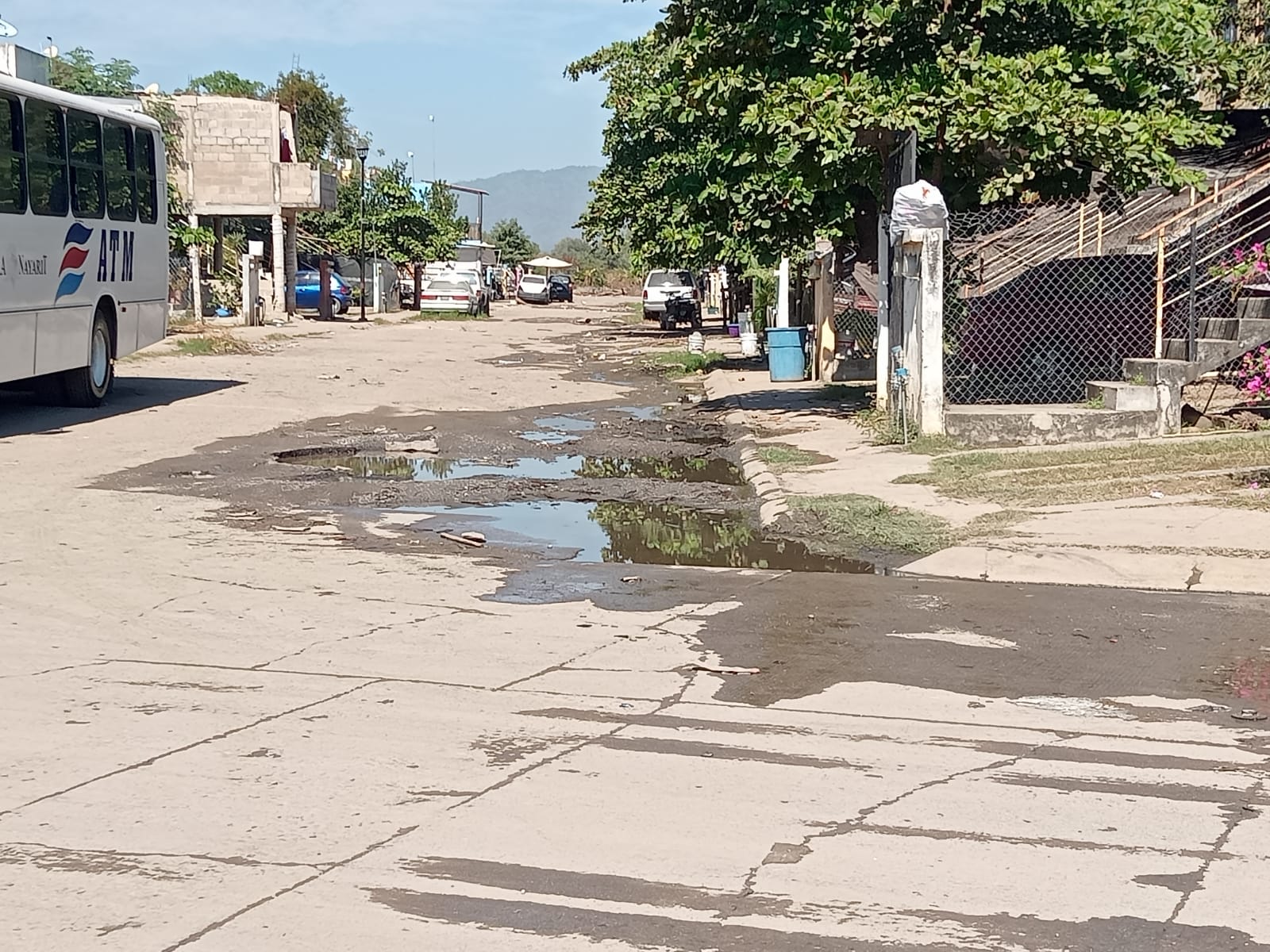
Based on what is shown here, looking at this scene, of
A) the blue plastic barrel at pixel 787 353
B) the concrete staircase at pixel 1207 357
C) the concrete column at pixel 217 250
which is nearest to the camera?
the concrete staircase at pixel 1207 357

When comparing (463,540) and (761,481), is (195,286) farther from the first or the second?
(463,540)

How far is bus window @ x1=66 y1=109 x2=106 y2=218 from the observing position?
19188 mm

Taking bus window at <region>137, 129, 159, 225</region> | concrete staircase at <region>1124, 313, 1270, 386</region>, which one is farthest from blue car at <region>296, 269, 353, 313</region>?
concrete staircase at <region>1124, 313, 1270, 386</region>

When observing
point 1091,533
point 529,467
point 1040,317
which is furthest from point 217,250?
Result: point 1091,533

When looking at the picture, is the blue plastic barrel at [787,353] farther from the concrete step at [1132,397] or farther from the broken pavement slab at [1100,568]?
Result: the broken pavement slab at [1100,568]

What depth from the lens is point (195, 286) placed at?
45.2m

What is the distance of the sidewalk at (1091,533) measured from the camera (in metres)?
9.70

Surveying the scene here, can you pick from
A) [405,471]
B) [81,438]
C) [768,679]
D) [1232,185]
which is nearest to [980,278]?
[1232,185]

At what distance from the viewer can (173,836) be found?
5.07 m

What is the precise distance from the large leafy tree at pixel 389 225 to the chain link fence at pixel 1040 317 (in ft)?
147

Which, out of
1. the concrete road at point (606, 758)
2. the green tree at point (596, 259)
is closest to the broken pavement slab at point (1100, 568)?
the concrete road at point (606, 758)

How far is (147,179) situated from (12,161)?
4.90 meters

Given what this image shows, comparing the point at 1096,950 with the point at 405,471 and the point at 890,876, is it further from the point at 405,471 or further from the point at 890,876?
the point at 405,471

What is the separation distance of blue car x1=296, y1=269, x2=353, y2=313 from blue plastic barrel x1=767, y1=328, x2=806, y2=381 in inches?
1310
